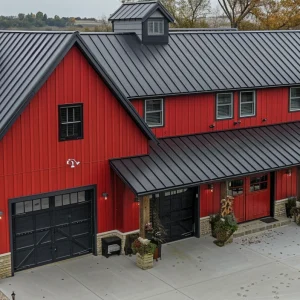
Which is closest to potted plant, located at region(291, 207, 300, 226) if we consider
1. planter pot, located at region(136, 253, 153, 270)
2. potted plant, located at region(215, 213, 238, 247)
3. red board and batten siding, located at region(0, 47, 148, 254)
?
potted plant, located at region(215, 213, 238, 247)

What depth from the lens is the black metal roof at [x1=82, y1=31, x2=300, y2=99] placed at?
77.5 ft

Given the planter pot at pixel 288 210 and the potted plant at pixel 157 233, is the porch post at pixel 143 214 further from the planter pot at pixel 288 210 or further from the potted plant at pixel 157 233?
the planter pot at pixel 288 210

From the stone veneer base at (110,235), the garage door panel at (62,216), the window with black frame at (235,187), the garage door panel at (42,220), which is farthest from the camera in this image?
the window with black frame at (235,187)

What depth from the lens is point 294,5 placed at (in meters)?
70.2

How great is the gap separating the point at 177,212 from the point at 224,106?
516cm

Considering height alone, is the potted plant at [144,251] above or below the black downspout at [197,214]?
below

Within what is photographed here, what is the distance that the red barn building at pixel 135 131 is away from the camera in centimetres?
1967

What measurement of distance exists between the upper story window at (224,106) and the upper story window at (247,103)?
23.2 inches

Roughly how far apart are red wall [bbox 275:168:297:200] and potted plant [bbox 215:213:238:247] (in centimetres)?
408

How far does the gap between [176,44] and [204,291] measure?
11455 mm

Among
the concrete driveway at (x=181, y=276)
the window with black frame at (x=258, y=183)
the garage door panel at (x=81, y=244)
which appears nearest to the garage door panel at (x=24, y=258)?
the concrete driveway at (x=181, y=276)

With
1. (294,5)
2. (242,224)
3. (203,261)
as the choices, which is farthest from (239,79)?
(294,5)

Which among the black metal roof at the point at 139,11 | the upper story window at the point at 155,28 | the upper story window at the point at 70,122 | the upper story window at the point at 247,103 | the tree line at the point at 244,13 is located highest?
the tree line at the point at 244,13

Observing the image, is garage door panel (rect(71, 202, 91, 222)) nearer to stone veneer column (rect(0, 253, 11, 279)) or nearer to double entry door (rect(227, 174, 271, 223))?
stone veneer column (rect(0, 253, 11, 279))
